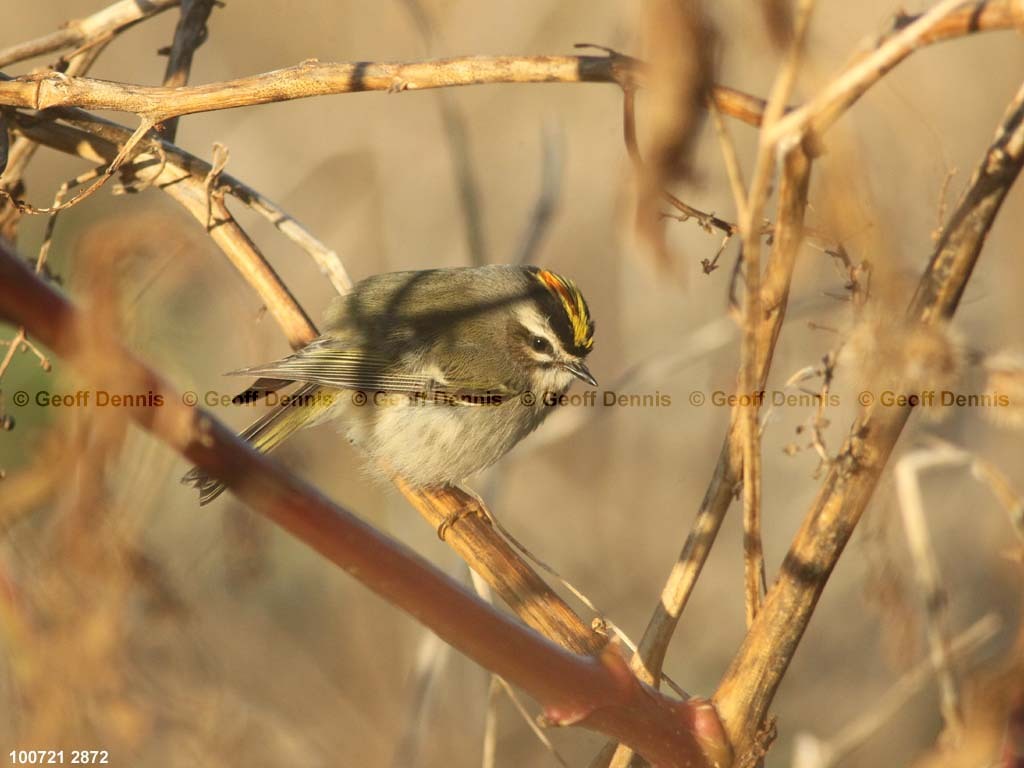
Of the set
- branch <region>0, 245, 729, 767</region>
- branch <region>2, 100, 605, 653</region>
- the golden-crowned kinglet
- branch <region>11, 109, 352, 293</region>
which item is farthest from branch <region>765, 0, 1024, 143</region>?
the golden-crowned kinglet

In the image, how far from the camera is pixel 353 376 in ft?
11.8

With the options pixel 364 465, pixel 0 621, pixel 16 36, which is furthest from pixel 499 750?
pixel 16 36

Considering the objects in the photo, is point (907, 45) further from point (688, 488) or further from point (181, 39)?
point (688, 488)

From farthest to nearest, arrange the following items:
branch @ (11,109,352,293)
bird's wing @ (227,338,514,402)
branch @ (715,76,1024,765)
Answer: bird's wing @ (227,338,514,402), branch @ (11,109,352,293), branch @ (715,76,1024,765)

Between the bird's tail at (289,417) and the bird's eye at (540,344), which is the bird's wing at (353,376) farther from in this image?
the bird's eye at (540,344)

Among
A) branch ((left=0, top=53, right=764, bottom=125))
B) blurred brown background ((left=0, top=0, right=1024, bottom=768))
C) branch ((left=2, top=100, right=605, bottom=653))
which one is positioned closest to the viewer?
branch ((left=0, top=53, right=764, bottom=125))

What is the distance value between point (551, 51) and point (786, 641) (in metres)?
4.69

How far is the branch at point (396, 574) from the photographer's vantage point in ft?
2.79

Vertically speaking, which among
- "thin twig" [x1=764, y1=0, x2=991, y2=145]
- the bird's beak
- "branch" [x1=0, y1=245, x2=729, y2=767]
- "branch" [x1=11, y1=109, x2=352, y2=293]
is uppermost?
the bird's beak

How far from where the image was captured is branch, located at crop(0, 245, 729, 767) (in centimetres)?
85

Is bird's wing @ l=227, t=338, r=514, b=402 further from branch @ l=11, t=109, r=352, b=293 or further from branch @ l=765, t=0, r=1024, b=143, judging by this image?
branch @ l=765, t=0, r=1024, b=143

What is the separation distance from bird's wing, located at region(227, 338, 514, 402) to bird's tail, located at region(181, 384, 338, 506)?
0.10 metres

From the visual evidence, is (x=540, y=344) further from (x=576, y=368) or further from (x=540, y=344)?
(x=576, y=368)

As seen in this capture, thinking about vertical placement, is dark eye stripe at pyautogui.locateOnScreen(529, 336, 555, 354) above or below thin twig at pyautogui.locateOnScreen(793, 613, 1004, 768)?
above
